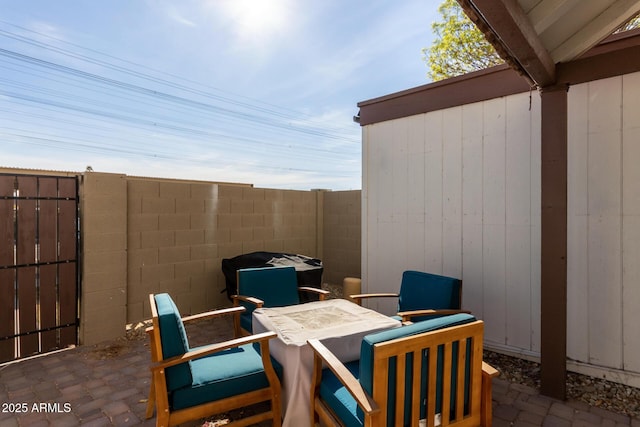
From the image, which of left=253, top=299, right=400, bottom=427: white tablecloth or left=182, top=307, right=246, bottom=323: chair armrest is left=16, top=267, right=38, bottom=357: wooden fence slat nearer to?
left=182, top=307, right=246, bottom=323: chair armrest

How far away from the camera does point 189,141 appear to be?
1310 centimetres

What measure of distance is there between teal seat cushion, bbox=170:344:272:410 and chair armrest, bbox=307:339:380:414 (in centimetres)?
53

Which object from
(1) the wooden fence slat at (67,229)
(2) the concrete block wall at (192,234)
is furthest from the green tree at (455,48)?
(1) the wooden fence slat at (67,229)

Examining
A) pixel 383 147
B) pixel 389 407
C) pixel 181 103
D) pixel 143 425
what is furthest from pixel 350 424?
pixel 181 103

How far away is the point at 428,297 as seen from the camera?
3.20 meters

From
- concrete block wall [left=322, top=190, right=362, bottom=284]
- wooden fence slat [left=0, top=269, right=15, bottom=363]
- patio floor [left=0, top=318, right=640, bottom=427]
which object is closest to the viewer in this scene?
patio floor [left=0, top=318, right=640, bottom=427]

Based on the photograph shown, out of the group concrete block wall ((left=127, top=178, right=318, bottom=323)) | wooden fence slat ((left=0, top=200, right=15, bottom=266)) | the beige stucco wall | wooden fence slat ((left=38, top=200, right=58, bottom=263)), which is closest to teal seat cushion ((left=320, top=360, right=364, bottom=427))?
the beige stucco wall

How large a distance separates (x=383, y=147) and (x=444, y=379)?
3328 mm

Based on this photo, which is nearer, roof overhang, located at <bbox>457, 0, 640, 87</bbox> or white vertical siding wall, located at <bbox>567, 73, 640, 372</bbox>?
roof overhang, located at <bbox>457, 0, 640, 87</bbox>

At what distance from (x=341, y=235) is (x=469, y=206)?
3.08 metres

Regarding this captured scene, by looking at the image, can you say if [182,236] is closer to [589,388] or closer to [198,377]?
[198,377]

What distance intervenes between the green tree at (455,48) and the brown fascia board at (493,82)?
5.80 metres

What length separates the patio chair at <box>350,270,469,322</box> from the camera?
2.89m

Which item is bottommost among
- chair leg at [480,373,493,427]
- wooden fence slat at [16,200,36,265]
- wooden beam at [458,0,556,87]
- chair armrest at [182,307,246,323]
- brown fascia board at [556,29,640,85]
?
chair leg at [480,373,493,427]
